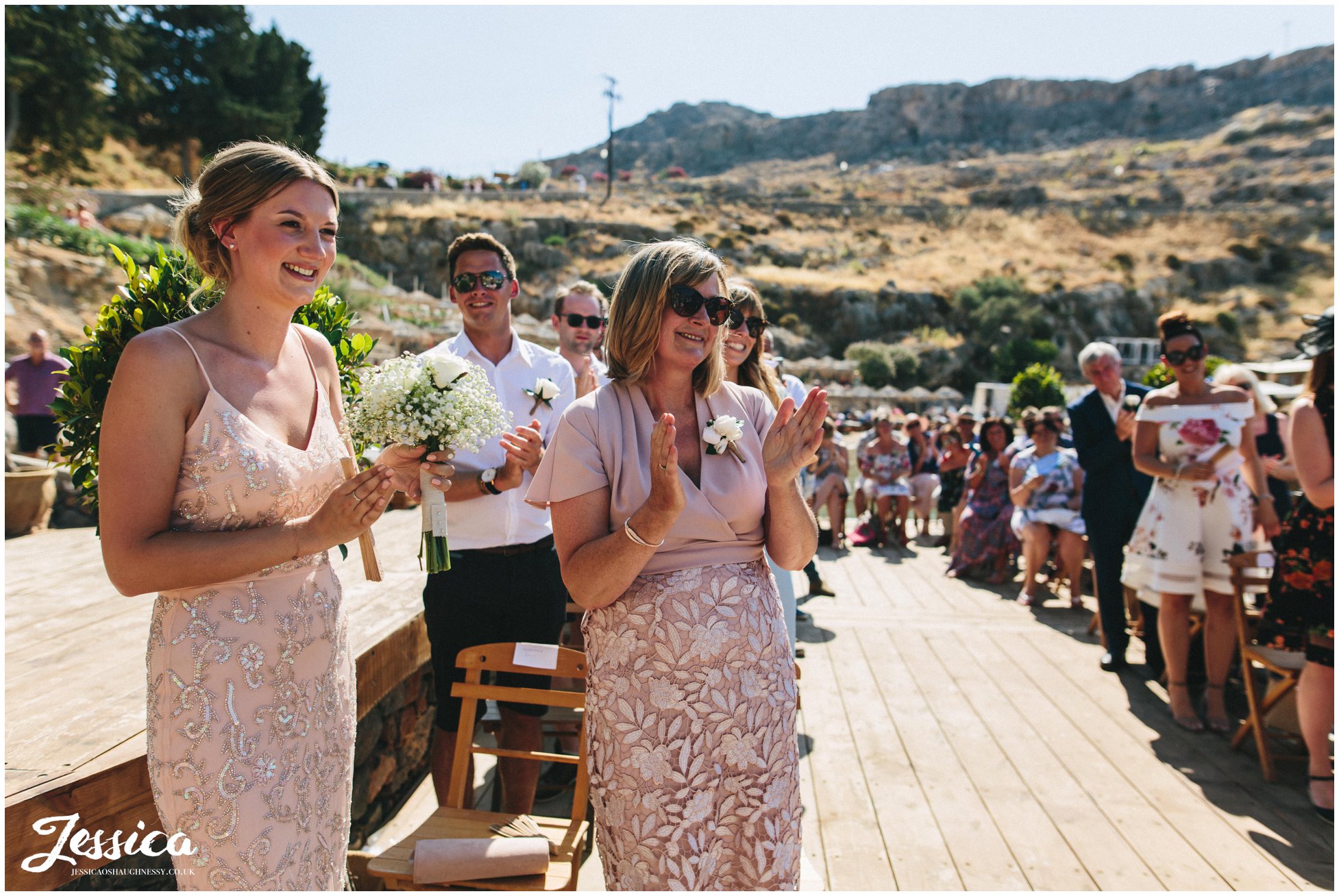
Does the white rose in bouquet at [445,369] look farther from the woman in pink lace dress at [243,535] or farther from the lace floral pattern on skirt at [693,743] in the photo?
the lace floral pattern on skirt at [693,743]

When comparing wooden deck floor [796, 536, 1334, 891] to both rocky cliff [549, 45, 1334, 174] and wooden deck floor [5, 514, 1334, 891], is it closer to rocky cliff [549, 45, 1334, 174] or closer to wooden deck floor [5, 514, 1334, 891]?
wooden deck floor [5, 514, 1334, 891]

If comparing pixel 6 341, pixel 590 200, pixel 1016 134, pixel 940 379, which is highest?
A: pixel 1016 134

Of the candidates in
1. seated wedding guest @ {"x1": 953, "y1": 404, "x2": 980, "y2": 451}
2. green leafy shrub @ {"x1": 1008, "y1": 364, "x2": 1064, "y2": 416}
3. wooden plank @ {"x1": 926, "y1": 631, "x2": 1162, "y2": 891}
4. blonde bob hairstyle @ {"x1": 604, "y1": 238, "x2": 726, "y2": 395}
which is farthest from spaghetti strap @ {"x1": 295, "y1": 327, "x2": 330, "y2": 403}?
green leafy shrub @ {"x1": 1008, "y1": 364, "x2": 1064, "y2": 416}

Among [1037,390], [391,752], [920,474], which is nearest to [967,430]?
[920,474]

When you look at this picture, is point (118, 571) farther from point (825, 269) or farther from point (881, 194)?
point (881, 194)

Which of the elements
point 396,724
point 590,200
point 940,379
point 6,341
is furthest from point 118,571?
point 590,200

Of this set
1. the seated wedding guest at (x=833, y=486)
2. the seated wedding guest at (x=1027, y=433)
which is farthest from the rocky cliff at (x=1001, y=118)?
the seated wedding guest at (x=1027, y=433)

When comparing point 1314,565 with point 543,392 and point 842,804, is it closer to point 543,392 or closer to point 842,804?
point 842,804

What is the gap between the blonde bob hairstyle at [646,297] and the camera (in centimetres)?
208

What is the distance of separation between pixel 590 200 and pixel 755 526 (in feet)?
196

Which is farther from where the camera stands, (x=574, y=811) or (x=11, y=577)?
(x=11, y=577)

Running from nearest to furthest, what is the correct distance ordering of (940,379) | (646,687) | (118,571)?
(118,571) → (646,687) → (940,379)

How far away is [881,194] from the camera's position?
72.9 metres

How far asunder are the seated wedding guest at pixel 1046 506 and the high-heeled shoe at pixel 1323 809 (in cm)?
344
